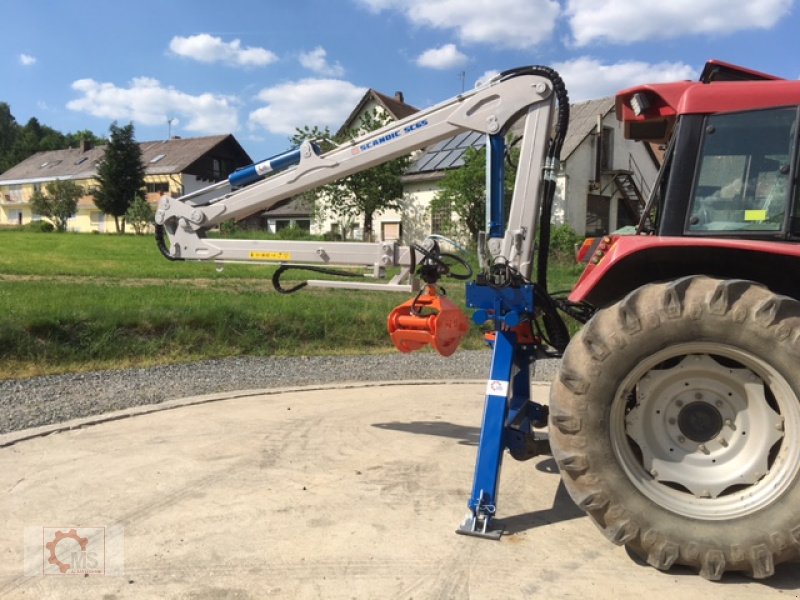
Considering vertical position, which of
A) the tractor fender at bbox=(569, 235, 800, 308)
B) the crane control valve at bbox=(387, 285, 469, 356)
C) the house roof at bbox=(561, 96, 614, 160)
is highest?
the house roof at bbox=(561, 96, 614, 160)

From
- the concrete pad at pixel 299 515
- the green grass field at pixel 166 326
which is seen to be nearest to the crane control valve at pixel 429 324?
the concrete pad at pixel 299 515

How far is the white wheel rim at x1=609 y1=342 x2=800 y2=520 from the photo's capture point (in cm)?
305

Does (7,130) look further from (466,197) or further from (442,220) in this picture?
(466,197)

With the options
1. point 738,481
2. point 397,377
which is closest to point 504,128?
point 738,481

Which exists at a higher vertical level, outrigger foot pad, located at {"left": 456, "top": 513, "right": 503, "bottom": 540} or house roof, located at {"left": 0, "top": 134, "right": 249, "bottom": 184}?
house roof, located at {"left": 0, "top": 134, "right": 249, "bottom": 184}

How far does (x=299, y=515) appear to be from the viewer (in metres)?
3.66

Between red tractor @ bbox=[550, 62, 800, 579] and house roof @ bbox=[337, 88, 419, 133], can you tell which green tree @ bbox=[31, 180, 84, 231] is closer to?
house roof @ bbox=[337, 88, 419, 133]

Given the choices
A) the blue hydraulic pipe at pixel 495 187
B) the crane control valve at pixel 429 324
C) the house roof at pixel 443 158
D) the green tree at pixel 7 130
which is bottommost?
the crane control valve at pixel 429 324

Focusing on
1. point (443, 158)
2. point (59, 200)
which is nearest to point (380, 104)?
point (443, 158)

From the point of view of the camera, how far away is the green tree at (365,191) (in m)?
27.5

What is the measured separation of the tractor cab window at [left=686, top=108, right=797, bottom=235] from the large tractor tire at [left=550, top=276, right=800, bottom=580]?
1.48 feet

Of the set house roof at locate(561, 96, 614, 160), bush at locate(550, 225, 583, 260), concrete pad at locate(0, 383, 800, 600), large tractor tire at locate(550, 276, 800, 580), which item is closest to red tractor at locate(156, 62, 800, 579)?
large tractor tire at locate(550, 276, 800, 580)

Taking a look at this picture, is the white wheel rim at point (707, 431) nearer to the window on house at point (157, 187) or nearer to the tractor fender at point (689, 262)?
the tractor fender at point (689, 262)

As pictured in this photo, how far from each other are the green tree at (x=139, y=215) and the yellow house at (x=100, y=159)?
4226 mm
